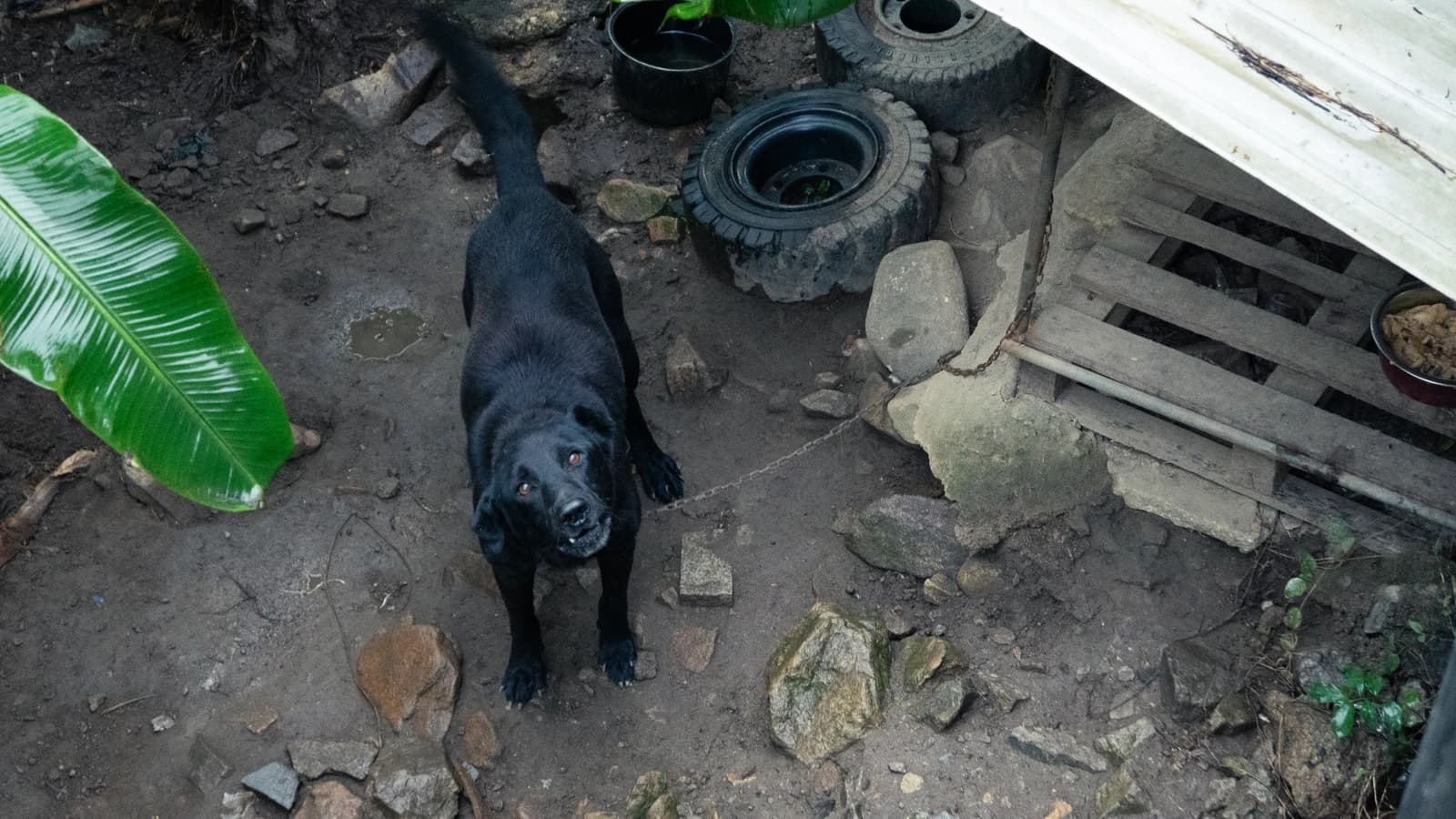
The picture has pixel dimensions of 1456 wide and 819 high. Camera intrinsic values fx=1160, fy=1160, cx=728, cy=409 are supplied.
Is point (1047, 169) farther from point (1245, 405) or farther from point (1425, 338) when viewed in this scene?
point (1425, 338)

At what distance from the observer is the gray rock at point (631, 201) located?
19.9 feet

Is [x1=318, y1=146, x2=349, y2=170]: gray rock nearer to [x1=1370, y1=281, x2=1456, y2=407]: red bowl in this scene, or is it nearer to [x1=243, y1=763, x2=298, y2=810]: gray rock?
[x1=243, y1=763, x2=298, y2=810]: gray rock

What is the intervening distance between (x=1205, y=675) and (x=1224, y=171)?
2.16 metres

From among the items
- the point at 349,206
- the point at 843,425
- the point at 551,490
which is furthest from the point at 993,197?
the point at 349,206

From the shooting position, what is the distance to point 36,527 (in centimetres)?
491

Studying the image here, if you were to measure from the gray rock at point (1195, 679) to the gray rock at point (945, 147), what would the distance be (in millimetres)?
2798

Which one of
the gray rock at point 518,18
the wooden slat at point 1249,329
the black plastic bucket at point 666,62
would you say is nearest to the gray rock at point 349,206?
the gray rock at point 518,18

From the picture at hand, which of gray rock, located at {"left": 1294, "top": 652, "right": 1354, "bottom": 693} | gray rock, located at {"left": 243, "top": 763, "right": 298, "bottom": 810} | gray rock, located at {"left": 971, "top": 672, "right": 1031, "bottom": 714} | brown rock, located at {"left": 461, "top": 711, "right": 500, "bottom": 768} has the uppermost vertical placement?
gray rock, located at {"left": 1294, "top": 652, "right": 1354, "bottom": 693}

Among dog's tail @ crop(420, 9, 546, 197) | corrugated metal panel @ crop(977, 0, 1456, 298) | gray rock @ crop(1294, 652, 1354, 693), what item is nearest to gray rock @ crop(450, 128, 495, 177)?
dog's tail @ crop(420, 9, 546, 197)

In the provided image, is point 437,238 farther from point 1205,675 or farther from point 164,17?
point 1205,675

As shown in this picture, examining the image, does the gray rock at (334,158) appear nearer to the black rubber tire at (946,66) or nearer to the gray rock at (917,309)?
the black rubber tire at (946,66)

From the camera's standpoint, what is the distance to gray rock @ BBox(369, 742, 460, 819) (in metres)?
4.04

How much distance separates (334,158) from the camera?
21.0ft

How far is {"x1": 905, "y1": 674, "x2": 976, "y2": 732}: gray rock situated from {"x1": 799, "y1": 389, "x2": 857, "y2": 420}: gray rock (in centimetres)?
144
